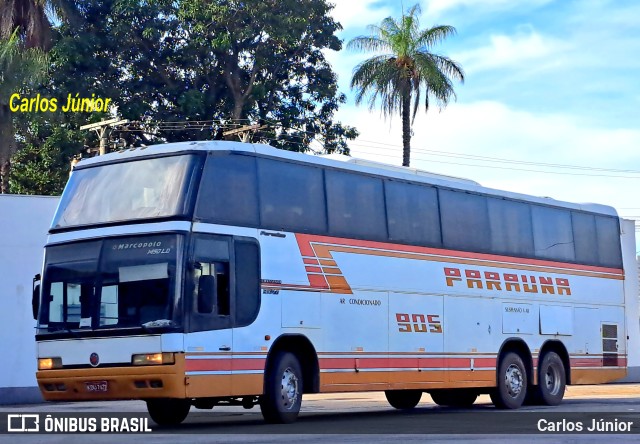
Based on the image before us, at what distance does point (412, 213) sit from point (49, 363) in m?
7.45

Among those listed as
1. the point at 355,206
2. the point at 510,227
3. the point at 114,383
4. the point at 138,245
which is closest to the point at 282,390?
the point at 114,383

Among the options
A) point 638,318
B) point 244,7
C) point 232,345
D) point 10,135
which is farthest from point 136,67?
point 232,345

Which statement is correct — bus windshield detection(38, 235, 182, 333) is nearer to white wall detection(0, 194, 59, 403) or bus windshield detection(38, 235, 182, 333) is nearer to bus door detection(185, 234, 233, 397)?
bus door detection(185, 234, 233, 397)

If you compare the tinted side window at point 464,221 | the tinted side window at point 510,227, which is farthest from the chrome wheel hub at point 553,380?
the tinted side window at point 464,221

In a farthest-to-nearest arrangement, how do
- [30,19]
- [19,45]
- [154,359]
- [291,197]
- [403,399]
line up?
[30,19]
[19,45]
[403,399]
[291,197]
[154,359]

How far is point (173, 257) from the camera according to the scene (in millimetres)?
15930

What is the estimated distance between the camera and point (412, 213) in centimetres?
2097

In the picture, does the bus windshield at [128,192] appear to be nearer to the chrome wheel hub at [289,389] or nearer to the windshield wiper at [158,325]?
the windshield wiper at [158,325]

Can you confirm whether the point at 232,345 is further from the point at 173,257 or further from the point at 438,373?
the point at 438,373

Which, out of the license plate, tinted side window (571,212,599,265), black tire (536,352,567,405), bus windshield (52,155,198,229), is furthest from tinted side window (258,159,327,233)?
tinted side window (571,212,599,265)

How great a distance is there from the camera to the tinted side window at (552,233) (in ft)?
80.1

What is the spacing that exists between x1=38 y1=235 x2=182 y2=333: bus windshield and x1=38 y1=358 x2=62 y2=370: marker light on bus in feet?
1.41

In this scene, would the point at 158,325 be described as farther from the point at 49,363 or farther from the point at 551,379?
the point at 551,379

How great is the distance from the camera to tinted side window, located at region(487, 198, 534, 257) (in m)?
23.2
